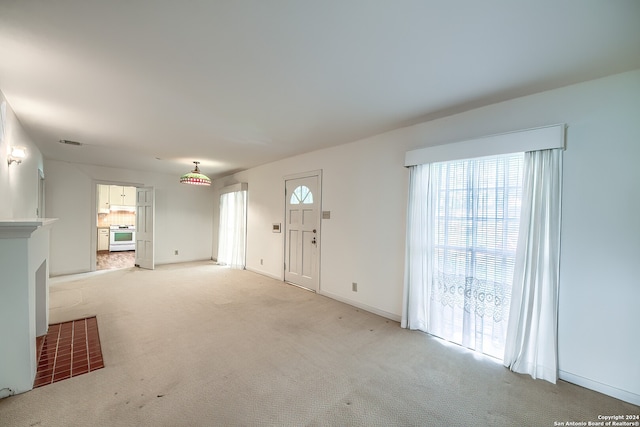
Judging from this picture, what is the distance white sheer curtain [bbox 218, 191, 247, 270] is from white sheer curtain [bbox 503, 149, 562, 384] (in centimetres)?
535

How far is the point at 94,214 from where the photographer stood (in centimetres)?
587

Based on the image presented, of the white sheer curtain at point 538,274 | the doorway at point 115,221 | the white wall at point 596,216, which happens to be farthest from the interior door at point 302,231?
the doorway at point 115,221

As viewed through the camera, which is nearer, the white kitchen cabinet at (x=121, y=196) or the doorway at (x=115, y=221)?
the doorway at (x=115, y=221)

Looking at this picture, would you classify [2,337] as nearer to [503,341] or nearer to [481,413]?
[481,413]

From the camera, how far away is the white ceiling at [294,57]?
1440mm

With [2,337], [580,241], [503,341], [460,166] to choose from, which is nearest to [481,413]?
[503,341]

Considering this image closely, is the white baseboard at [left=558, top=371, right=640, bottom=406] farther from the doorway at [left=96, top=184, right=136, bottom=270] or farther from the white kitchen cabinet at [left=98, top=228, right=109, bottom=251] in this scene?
the white kitchen cabinet at [left=98, top=228, right=109, bottom=251]

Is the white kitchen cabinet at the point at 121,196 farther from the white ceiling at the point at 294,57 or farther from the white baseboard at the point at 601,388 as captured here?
the white baseboard at the point at 601,388

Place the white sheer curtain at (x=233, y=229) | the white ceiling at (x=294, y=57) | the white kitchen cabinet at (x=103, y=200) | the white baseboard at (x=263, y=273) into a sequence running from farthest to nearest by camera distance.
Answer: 1. the white kitchen cabinet at (x=103, y=200)
2. the white sheer curtain at (x=233, y=229)
3. the white baseboard at (x=263, y=273)
4. the white ceiling at (x=294, y=57)

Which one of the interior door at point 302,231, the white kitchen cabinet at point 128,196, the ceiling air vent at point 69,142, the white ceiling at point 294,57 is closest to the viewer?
the white ceiling at point 294,57

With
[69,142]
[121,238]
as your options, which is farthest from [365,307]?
[121,238]

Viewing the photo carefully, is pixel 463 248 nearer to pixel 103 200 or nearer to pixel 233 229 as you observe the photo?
pixel 233 229

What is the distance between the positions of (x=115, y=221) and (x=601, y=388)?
12.1 m

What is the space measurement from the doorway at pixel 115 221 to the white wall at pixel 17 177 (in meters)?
5.05
